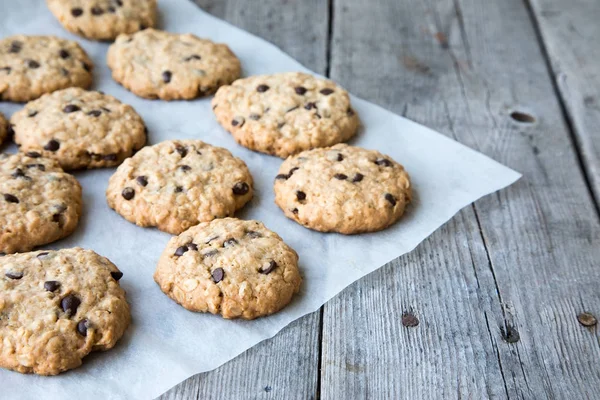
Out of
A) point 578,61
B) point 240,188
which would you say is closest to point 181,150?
point 240,188

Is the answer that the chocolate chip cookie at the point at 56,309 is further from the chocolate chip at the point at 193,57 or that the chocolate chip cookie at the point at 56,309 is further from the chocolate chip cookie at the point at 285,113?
the chocolate chip at the point at 193,57

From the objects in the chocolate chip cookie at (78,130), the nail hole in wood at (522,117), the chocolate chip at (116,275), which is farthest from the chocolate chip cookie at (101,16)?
the nail hole in wood at (522,117)

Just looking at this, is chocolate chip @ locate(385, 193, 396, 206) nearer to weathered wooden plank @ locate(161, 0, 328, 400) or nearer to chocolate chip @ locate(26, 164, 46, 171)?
weathered wooden plank @ locate(161, 0, 328, 400)

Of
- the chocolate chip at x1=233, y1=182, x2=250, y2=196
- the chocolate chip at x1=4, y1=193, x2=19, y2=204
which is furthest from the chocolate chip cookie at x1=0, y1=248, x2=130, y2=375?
the chocolate chip at x1=233, y1=182, x2=250, y2=196

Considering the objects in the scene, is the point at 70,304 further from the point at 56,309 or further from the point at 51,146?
the point at 51,146

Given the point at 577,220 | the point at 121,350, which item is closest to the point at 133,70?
the point at 121,350
